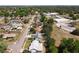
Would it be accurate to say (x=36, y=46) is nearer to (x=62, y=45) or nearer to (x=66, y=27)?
(x=62, y=45)

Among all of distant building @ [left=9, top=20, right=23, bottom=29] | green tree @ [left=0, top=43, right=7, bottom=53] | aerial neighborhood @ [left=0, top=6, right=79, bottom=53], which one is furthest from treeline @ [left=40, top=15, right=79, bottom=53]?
green tree @ [left=0, top=43, right=7, bottom=53]

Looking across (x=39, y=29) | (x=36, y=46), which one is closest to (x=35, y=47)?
(x=36, y=46)

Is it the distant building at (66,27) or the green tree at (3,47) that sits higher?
the distant building at (66,27)

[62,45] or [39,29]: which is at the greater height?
[39,29]

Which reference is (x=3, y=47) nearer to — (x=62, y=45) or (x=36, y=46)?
(x=36, y=46)

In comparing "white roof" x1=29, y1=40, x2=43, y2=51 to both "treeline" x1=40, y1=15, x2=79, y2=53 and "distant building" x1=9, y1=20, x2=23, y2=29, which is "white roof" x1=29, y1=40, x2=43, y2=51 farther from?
"distant building" x1=9, y1=20, x2=23, y2=29

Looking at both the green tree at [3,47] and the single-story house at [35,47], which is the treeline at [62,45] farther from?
the green tree at [3,47]

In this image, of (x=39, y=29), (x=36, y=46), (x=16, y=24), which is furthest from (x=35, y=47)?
(x=16, y=24)

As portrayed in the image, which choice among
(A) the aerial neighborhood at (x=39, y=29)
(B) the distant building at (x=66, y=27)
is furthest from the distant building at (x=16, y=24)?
(B) the distant building at (x=66, y=27)
